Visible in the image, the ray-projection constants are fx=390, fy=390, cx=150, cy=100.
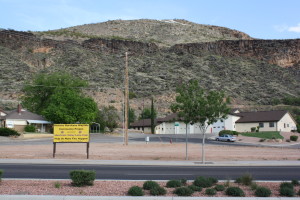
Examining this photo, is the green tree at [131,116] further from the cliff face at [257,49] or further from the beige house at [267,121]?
the cliff face at [257,49]

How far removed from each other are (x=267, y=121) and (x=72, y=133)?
44015 mm

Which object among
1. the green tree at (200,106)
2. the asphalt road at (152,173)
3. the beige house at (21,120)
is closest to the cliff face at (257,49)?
the beige house at (21,120)

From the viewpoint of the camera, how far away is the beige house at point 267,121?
6219 centimetres

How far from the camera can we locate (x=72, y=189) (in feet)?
35.8

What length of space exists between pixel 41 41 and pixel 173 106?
9571cm

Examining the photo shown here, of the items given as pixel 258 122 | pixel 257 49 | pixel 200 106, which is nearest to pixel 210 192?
pixel 200 106

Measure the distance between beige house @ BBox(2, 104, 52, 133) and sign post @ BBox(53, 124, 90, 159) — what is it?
35706 millimetres

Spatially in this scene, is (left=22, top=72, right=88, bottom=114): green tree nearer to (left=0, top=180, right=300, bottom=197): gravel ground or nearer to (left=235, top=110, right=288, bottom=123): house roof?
(left=235, top=110, right=288, bottom=123): house roof

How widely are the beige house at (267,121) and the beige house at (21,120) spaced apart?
3249 cm

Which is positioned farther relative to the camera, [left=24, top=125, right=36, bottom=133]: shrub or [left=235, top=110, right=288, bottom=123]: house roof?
[left=235, top=110, right=288, bottom=123]: house roof

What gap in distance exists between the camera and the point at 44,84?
227ft

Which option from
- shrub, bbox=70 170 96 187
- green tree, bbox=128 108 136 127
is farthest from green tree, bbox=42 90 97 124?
shrub, bbox=70 170 96 187

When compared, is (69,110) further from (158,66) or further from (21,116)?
(158,66)

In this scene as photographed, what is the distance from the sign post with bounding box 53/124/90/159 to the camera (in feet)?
84.1
